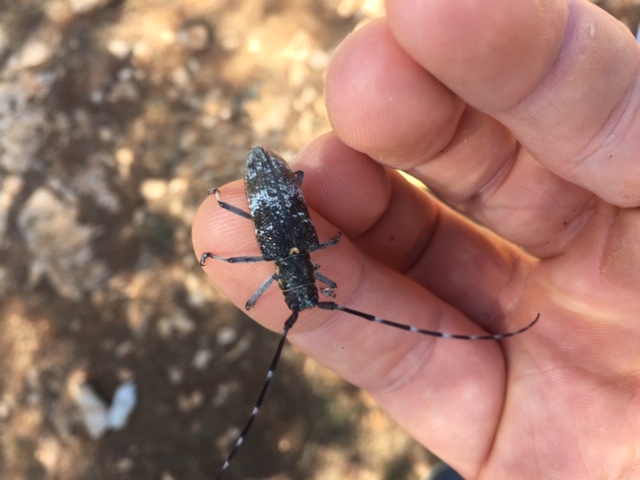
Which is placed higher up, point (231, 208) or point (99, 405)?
point (231, 208)

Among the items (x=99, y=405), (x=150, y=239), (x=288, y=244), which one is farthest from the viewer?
(x=150, y=239)

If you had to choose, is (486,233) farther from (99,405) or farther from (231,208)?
(99,405)

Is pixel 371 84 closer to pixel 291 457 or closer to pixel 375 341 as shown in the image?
pixel 375 341

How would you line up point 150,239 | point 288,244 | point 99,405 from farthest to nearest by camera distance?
1. point 150,239
2. point 99,405
3. point 288,244

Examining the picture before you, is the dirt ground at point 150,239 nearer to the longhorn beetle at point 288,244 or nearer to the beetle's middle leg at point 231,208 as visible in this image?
the longhorn beetle at point 288,244

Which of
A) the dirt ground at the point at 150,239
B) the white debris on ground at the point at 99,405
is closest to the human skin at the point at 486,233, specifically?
the dirt ground at the point at 150,239

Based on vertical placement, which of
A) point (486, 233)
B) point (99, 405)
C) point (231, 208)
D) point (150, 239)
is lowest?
point (99, 405)

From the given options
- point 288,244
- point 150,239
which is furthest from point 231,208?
point 150,239
